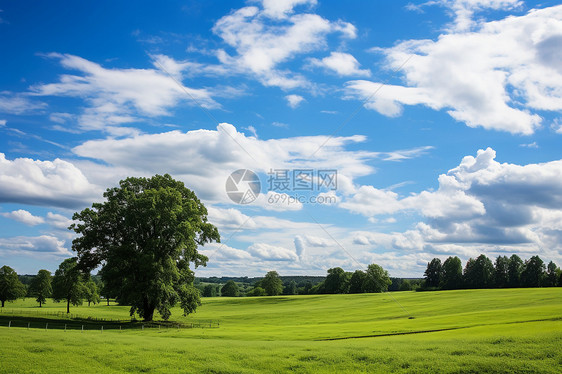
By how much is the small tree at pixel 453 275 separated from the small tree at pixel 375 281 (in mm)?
19974

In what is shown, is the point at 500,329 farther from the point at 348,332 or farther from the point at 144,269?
the point at 144,269

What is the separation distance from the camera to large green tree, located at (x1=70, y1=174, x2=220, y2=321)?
44.9 metres

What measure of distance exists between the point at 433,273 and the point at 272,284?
6149 centimetres

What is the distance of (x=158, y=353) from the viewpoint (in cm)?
2378

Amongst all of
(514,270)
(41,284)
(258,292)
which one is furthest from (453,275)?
(41,284)

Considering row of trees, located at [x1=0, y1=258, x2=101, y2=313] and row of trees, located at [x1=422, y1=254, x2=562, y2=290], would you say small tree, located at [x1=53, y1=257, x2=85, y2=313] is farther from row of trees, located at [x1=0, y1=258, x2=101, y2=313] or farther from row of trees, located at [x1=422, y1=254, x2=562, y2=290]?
row of trees, located at [x1=422, y1=254, x2=562, y2=290]

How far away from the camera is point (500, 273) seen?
12475 cm

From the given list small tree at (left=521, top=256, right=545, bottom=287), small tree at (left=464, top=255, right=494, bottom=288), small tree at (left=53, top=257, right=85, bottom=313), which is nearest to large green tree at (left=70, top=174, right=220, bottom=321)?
small tree at (left=53, top=257, right=85, bottom=313)

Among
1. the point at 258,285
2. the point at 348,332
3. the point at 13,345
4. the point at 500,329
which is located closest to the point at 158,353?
the point at 13,345

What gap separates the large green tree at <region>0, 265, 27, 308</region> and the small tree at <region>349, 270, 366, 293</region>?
99.4 metres

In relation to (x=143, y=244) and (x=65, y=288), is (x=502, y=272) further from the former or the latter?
(x=65, y=288)

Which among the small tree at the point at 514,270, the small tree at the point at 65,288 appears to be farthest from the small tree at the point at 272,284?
the small tree at the point at 514,270

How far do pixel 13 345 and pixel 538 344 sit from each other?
30.8m

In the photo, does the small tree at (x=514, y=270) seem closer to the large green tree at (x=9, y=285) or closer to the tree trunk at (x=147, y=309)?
the tree trunk at (x=147, y=309)
